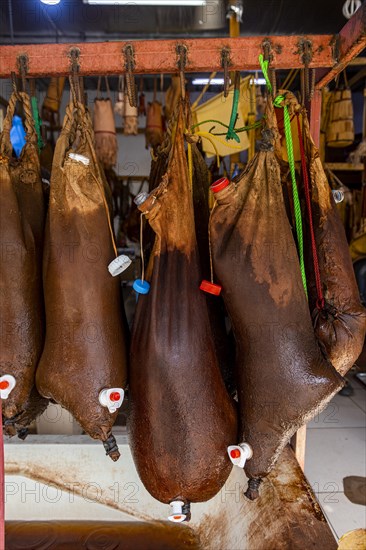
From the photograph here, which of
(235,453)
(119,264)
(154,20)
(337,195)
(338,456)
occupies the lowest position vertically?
(338,456)

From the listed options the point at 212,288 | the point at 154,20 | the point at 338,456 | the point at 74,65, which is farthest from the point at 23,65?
the point at 154,20

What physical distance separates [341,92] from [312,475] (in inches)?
155

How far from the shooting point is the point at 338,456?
2830 mm

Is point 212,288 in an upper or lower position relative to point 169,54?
lower

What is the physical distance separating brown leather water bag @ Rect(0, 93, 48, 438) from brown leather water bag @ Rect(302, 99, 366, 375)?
2.43ft

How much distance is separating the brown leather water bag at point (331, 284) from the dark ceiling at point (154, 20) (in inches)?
147

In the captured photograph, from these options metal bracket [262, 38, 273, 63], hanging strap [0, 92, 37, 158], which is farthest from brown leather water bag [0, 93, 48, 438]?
metal bracket [262, 38, 273, 63]

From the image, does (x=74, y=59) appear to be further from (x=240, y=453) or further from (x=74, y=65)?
(x=240, y=453)

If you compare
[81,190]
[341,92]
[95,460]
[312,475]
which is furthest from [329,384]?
[341,92]

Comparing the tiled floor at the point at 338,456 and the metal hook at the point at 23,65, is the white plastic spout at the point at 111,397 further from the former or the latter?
the tiled floor at the point at 338,456

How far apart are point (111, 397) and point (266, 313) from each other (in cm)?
42

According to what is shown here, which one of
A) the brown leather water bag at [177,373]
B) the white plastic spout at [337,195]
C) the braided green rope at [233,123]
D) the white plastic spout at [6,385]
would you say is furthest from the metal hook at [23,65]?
the white plastic spout at [337,195]

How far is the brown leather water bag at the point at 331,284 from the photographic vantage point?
109 cm

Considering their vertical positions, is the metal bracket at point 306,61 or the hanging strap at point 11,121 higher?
the metal bracket at point 306,61
